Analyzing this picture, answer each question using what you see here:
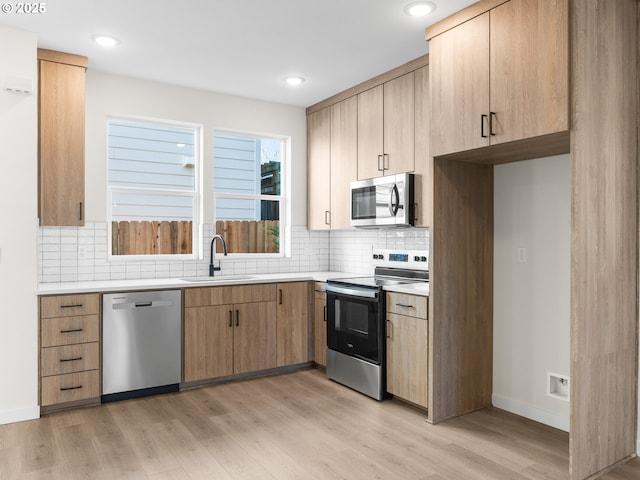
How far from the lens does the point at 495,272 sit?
3.49 metres

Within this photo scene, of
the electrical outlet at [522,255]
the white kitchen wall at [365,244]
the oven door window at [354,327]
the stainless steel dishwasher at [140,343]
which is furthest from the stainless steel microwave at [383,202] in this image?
the stainless steel dishwasher at [140,343]

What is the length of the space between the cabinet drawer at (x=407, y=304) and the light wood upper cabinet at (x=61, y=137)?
2434 millimetres

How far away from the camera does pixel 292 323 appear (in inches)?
171

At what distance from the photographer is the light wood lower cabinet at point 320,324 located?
428 cm

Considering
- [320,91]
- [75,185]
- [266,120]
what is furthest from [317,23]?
[75,185]

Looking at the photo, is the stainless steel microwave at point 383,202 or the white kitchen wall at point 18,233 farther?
the stainless steel microwave at point 383,202

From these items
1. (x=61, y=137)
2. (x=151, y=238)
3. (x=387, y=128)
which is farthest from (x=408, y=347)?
(x=61, y=137)

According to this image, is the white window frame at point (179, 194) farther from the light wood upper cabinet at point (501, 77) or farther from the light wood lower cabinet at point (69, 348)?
the light wood upper cabinet at point (501, 77)

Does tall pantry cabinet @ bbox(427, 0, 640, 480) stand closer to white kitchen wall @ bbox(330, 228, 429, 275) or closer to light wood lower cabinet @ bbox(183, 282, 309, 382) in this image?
white kitchen wall @ bbox(330, 228, 429, 275)

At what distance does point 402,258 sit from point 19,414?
10.2 feet

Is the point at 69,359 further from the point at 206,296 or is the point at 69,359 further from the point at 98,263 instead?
the point at 206,296

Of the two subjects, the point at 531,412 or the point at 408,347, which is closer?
the point at 531,412

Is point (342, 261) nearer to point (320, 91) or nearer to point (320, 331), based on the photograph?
point (320, 331)

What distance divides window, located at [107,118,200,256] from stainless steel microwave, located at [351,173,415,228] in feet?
5.13
